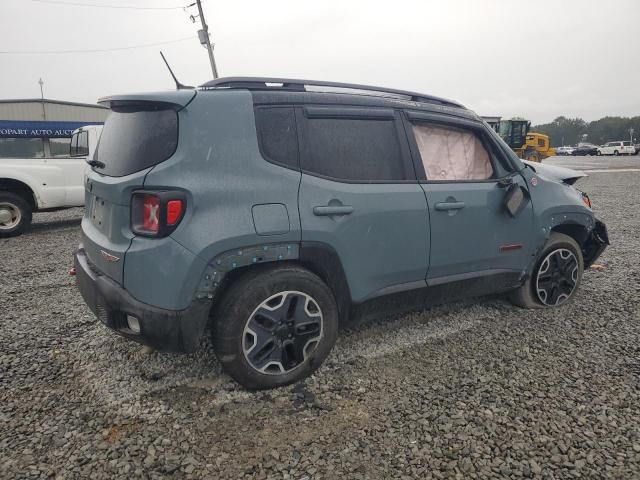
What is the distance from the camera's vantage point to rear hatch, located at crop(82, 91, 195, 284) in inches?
90.7

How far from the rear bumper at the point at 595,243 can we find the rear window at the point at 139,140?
3794mm

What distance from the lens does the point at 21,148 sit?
25.7 feet

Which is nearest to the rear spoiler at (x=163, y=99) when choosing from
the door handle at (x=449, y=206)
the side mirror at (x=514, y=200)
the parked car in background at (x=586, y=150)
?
the door handle at (x=449, y=206)

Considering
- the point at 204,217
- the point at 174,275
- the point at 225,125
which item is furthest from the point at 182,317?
the point at 225,125

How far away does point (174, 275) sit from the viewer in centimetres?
221

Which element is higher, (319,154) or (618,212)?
(319,154)

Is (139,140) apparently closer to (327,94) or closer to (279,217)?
(279,217)

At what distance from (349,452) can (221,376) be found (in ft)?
3.40

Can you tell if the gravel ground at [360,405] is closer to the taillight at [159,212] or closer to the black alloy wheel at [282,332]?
the black alloy wheel at [282,332]

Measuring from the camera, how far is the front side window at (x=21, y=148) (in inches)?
301

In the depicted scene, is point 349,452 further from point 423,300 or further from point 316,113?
point 316,113

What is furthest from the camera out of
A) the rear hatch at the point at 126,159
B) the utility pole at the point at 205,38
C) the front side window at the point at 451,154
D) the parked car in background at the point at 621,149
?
the parked car in background at the point at 621,149

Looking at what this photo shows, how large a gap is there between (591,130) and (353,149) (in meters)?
126

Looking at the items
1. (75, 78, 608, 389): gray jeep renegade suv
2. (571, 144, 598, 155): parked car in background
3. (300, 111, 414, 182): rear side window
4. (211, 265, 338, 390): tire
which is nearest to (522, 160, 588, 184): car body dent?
(75, 78, 608, 389): gray jeep renegade suv
